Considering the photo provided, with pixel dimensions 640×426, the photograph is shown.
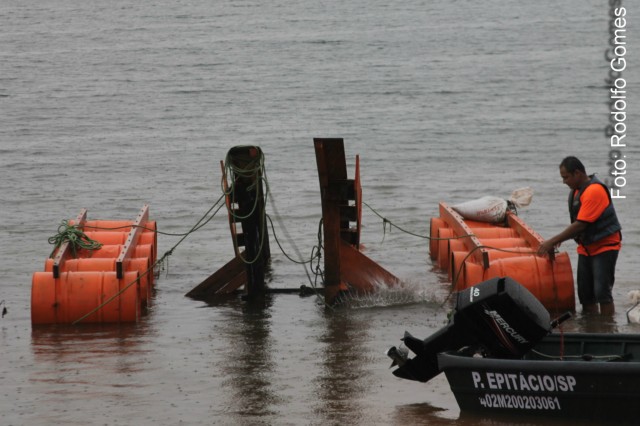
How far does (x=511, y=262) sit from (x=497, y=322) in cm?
349

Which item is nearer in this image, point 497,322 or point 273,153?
point 497,322

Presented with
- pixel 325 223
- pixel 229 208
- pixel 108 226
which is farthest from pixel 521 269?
pixel 108 226

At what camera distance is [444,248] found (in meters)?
14.3

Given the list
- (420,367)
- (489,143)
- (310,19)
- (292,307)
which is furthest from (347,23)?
(420,367)

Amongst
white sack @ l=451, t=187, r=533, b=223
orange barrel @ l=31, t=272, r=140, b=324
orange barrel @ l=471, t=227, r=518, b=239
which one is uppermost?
white sack @ l=451, t=187, r=533, b=223

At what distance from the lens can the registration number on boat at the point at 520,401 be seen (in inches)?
313

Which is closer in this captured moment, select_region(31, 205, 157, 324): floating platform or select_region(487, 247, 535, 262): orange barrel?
select_region(31, 205, 157, 324): floating platform

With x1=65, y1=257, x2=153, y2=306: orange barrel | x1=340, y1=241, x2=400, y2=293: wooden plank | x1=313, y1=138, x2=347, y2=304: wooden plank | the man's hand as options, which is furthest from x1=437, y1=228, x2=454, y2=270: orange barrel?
x1=65, y1=257, x2=153, y2=306: orange barrel

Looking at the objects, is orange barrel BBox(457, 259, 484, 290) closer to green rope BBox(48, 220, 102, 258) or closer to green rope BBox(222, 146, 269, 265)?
green rope BBox(222, 146, 269, 265)

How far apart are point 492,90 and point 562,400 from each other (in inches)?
1169

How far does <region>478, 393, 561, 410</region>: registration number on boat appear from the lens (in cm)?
795

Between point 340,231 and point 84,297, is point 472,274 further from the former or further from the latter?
point 84,297

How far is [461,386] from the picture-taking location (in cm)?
818

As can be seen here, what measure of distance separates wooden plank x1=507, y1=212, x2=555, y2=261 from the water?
3.85 feet
